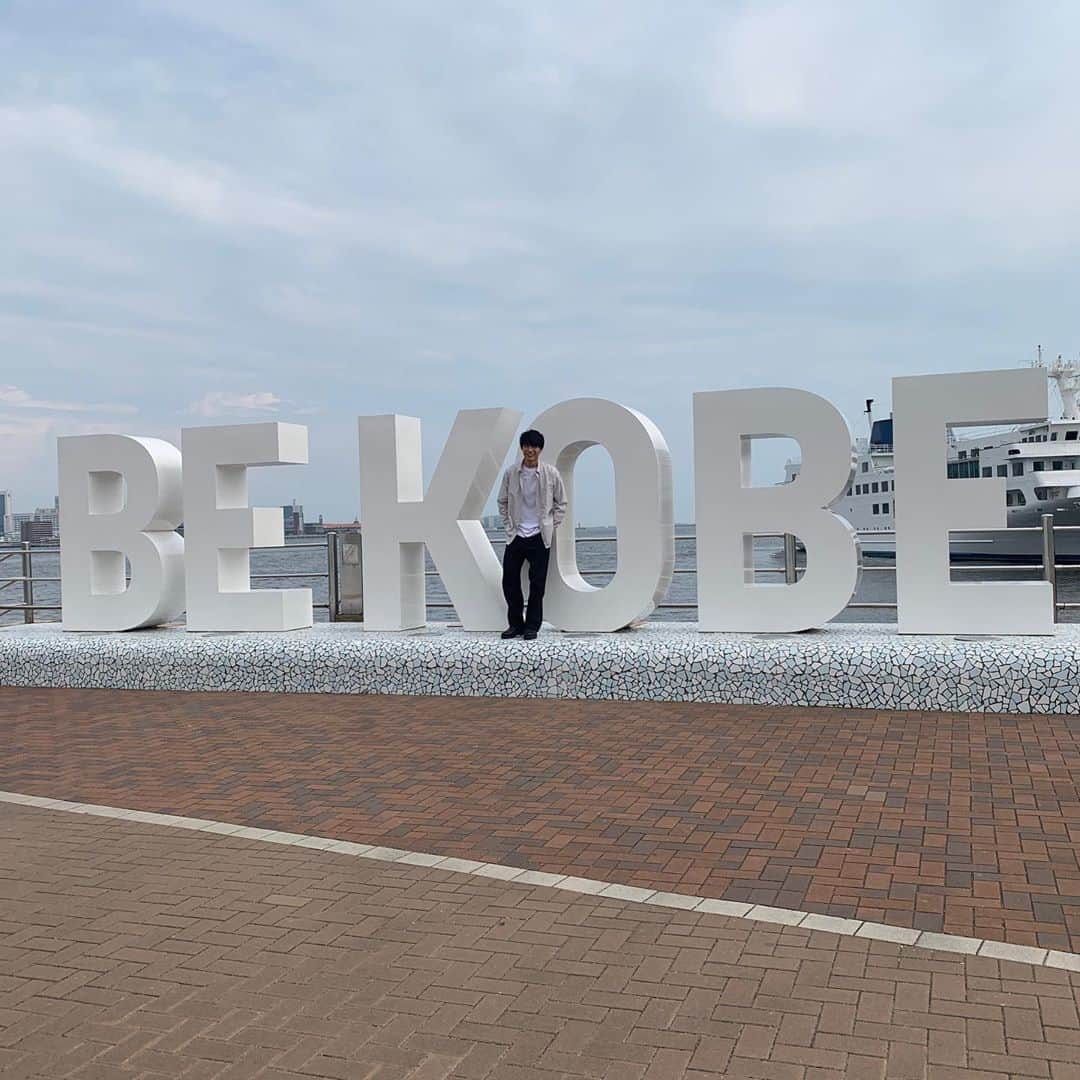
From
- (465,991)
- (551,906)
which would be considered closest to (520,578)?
(551,906)

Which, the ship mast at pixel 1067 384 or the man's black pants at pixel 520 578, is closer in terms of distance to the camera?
the man's black pants at pixel 520 578

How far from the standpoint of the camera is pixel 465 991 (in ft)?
12.8

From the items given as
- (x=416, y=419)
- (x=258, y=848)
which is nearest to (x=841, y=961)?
(x=258, y=848)

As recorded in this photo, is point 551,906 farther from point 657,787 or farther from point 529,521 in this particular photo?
point 529,521

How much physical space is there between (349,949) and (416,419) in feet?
26.6

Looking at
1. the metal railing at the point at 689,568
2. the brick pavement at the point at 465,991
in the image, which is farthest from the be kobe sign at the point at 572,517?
the brick pavement at the point at 465,991

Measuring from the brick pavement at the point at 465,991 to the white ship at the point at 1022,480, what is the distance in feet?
128

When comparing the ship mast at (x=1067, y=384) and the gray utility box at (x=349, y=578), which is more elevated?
the ship mast at (x=1067, y=384)

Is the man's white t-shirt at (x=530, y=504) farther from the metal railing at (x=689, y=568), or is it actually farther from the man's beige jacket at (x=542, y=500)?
the metal railing at (x=689, y=568)

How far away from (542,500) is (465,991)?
712 cm

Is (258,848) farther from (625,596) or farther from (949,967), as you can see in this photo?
(625,596)

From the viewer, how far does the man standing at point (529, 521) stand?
35.5 feet

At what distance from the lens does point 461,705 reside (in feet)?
32.0

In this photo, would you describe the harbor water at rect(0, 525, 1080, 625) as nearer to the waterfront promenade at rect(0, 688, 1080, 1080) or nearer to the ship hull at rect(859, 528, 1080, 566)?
the ship hull at rect(859, 528, 1080, 566)
